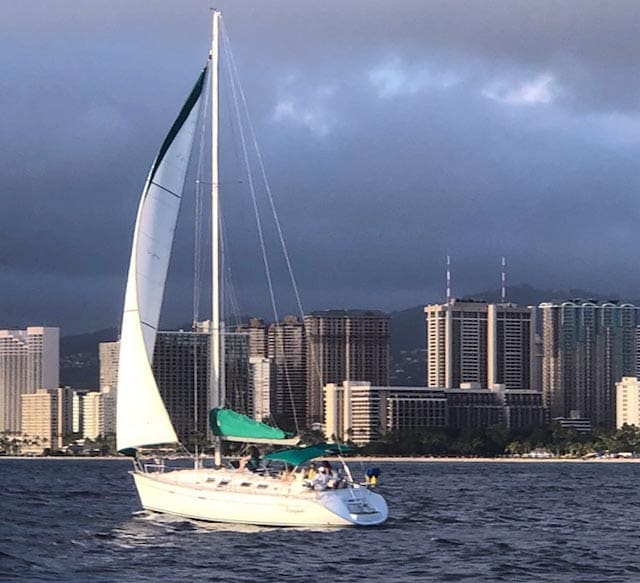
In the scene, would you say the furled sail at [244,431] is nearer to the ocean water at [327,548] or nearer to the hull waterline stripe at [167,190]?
the ocean water at [327,548]

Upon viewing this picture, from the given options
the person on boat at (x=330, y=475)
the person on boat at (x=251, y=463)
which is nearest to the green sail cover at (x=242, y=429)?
the person on boat at (x=251, y=463)

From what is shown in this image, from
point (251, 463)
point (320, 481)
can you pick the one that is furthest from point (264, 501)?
point (251, 463)

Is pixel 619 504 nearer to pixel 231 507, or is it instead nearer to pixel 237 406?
pixel 231 507

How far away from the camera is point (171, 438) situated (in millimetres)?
48781

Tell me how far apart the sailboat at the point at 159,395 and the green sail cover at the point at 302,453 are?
28 mm

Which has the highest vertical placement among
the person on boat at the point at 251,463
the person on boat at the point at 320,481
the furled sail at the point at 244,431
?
the furled sail at the point at 244,431

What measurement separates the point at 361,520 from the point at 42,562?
962cm

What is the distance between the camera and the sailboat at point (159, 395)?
46.3m

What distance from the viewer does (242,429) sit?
157ft

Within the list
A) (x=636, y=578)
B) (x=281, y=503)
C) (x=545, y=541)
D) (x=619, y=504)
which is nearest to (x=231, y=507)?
(x=281, y=503)

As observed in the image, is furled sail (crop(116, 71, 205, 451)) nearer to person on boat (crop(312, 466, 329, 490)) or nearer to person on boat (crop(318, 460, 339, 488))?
person on boat (crop(318, 460, 339, 488))

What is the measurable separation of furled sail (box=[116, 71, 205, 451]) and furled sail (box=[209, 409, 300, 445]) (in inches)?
62.6

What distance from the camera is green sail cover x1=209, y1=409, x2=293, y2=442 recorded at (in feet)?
157

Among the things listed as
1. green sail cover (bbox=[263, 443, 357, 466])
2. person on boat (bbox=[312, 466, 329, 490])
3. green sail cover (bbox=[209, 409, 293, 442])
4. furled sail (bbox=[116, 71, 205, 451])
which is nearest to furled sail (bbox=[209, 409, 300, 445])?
green sail cover (bbox=[209, 409, 293, 442])
